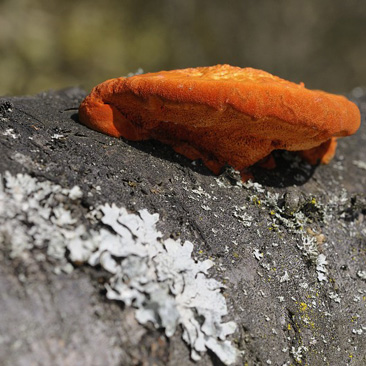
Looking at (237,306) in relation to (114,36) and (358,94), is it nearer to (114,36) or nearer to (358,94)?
(358,94)

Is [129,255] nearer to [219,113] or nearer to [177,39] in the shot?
[219,113]

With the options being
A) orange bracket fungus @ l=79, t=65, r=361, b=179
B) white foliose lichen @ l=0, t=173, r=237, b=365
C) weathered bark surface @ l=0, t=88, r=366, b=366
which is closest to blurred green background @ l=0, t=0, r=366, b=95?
weathered bark surface @ l=0, t=88, r=366, b=366

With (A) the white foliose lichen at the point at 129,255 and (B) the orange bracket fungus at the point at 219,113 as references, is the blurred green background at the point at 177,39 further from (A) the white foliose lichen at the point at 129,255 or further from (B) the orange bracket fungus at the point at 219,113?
(A) the white foliose lichen at the point at 129,255

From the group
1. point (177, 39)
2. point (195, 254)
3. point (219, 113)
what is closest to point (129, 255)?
point (195, 254)

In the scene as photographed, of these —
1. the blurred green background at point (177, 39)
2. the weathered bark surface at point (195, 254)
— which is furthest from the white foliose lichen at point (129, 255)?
the blurred green background at point (177, 39)

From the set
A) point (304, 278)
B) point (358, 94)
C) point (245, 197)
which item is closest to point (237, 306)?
point (304, 278)

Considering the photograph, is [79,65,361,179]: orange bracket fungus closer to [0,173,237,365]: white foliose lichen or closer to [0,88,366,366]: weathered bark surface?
[0,88,366,366]: weathered bark surface
